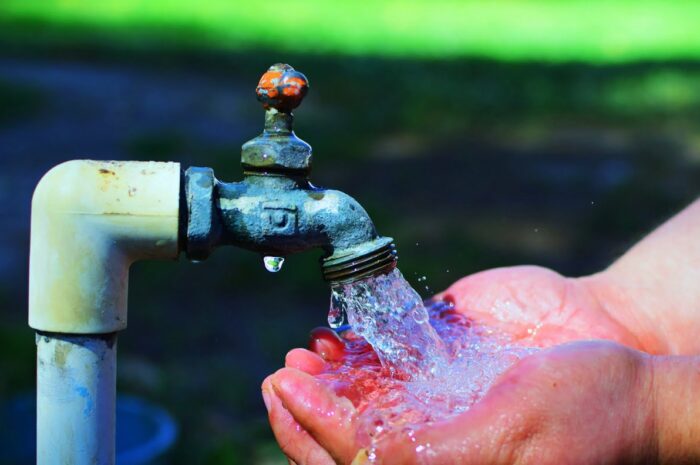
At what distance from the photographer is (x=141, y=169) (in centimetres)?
118

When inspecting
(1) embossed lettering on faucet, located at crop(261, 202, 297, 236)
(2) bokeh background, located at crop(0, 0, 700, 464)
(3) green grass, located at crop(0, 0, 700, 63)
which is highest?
(3) green grass, located at crop(0, 0, 700, 63)

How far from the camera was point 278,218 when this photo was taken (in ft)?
4.14

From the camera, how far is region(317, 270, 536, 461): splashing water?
1.33 meters

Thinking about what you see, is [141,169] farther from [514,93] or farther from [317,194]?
[514,93]

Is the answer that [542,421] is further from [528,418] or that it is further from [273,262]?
[273,262]

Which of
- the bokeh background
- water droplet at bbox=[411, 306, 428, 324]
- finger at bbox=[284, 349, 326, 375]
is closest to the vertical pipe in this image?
finger at bbox=[284, 349, 326, 375]

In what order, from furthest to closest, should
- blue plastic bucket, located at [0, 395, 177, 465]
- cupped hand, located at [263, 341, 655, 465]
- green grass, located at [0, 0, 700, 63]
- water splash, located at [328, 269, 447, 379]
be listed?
1. green grass, located at [0, 0, 700, 63]
2. blue plastic bucket, located at [0, 395, 177, 465]
3. water splash, located at [328, 269, 447, 379]
4. cupped hand, located at [263, 341, 655, 465]

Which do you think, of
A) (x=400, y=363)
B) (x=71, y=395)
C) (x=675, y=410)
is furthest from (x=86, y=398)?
(x=675, y=410)

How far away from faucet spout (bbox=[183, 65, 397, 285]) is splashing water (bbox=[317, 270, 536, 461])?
2.2 inches

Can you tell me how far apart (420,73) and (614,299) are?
4894 mm

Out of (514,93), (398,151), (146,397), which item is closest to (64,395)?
(146,397)

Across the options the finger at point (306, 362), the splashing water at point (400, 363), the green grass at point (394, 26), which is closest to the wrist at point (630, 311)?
the splashing water at point (400, 363)

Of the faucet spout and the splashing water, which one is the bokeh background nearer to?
the splashing water

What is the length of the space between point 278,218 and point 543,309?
25.8 inches
